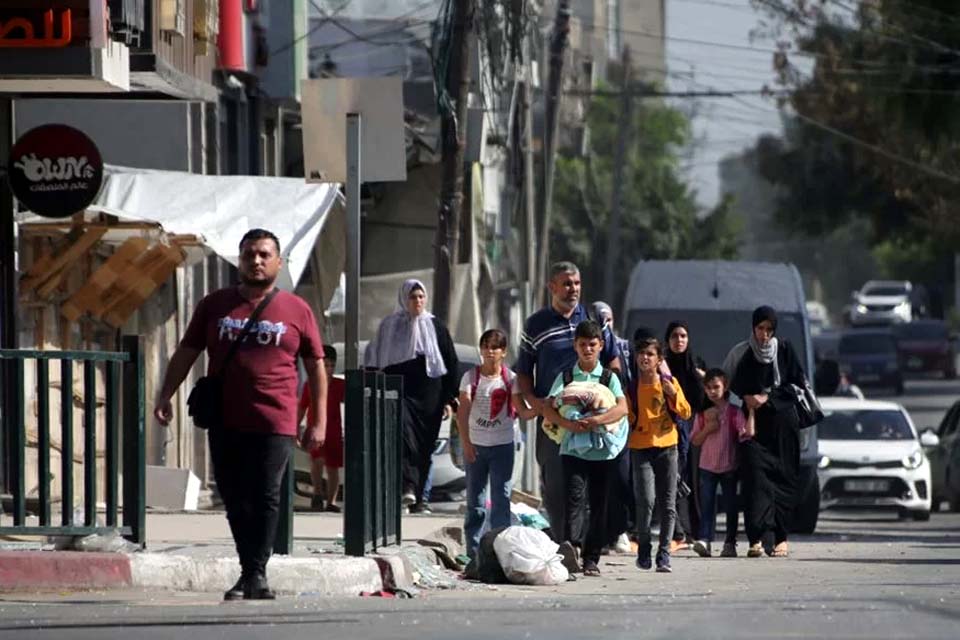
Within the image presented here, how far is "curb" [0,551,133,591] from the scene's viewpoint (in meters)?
10.9

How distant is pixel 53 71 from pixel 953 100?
21.0m

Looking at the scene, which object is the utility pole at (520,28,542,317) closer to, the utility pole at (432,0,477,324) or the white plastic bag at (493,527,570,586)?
the utility pole at (432,0,477,324)

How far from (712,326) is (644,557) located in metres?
8.63

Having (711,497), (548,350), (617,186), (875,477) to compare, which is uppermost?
(617,186)

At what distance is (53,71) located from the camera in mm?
13945

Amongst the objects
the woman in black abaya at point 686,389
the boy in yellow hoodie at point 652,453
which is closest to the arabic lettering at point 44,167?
the boy in yellow hoodie at point 652,453

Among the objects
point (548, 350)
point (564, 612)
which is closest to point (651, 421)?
point (548, 350)

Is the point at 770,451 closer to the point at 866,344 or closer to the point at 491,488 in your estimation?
the point at 491,488

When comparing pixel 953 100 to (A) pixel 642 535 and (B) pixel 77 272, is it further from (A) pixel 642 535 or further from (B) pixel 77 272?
(A) pixel 642 535

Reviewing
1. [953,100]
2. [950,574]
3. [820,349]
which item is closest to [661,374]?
[950,574]

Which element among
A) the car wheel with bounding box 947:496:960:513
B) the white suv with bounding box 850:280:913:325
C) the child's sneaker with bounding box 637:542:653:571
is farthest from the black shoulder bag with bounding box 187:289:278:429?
the white suv with bounding box 850:280:913:325

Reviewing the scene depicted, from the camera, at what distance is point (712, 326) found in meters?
22.8

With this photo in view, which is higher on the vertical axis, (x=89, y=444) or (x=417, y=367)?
(x=417, y=367)

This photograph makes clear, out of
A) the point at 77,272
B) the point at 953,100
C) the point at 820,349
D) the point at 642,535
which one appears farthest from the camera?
the point at 820,349
